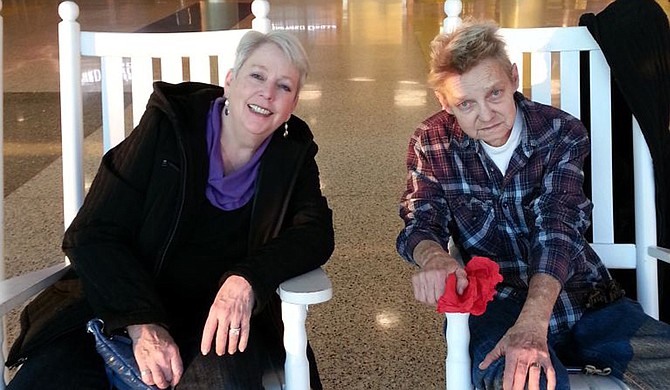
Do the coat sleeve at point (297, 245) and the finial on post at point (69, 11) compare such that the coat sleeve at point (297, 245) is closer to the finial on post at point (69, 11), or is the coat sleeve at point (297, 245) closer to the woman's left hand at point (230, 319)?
the woman's left hand at point (230, 319)

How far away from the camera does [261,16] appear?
2006 mm

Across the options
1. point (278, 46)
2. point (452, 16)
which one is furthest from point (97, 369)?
point (452, 16)

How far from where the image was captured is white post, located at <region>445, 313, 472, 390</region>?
152cm

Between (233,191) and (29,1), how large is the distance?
12.9m

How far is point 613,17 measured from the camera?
1.96 m

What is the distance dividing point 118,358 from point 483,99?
90 cm

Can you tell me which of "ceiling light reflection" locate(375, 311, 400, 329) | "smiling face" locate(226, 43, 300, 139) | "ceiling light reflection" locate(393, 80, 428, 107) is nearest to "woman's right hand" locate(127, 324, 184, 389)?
"smiling face" locate(226, 43, 300, 139)

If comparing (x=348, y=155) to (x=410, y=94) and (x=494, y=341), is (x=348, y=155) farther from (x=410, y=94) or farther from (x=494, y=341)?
(x=494, y=341)

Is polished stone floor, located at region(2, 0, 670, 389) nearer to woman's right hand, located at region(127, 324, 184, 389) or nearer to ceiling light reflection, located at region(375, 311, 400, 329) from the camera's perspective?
ceiling light reflection, located at region(375, 311, 400, 329)

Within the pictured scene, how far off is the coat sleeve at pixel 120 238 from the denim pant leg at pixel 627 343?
0.88m

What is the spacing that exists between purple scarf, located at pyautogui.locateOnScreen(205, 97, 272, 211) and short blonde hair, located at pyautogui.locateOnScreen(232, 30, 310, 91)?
16 centimetres

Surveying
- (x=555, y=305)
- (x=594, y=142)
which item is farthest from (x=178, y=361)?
(x=594, y=142)

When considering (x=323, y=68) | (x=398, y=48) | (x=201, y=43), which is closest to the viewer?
(x=201, y=43)

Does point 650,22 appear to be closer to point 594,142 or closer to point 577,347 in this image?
point 594,142
